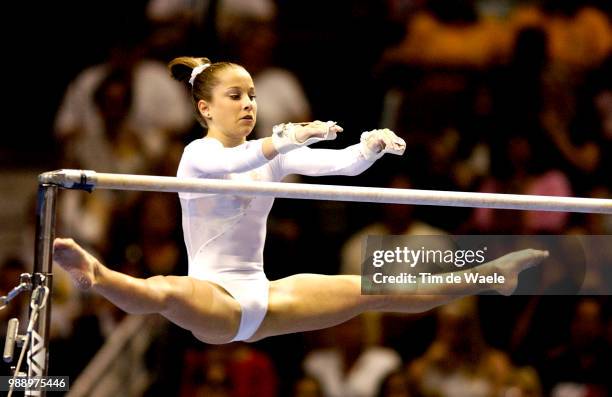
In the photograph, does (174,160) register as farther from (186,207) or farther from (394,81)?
(186,207)

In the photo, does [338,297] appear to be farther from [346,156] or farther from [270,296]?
[346,156]

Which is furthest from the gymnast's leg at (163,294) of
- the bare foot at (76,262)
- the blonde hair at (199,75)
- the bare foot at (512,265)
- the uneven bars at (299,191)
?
the bare foot at (512,265)

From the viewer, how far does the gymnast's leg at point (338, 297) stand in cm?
445

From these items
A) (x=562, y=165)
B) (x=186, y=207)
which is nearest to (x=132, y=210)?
(x=186, y=207)

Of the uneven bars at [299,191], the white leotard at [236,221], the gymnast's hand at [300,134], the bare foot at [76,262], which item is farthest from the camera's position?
the white leotard at [236,221]

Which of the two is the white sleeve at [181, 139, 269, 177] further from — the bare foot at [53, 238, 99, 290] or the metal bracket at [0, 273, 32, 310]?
the metal bracket at [0, 273, 32, 310]

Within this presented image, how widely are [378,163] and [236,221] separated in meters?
2.68

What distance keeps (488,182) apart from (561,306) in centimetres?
99

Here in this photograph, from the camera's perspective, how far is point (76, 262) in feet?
12.4

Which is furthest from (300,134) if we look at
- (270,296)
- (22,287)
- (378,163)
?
(378,163)

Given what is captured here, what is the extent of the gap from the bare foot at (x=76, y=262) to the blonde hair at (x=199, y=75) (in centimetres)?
102

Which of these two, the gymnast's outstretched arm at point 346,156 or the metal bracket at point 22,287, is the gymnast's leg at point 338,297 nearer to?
the gymnast's outstretched arm at point 346,156

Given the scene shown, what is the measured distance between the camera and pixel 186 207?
4500 mm

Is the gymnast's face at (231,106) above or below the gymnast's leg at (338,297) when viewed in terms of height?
above
